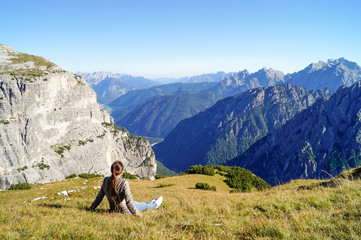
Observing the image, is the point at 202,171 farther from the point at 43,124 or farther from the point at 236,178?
the point at 43,124

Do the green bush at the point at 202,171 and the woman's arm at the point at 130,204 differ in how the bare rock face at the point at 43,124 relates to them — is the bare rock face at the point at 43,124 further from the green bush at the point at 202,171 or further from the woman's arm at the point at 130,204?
the woman's arm at the point at 130,204

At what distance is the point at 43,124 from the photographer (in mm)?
131125

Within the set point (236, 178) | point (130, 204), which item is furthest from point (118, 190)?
point (236, 178)

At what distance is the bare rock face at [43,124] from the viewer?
111 meters

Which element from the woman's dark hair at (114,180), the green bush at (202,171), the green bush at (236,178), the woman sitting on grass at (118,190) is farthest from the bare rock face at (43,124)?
the woman's dark hair at (114,180)

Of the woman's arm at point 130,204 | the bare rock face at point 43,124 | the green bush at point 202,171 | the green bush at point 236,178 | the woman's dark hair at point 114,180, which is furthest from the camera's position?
the bare rock face at point 43,124

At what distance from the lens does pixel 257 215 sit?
7.67 metres

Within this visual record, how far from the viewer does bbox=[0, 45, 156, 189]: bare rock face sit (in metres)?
111

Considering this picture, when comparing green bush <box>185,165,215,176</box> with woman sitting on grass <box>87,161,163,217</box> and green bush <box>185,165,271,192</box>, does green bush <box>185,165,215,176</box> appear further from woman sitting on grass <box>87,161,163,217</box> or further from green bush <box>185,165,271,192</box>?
woman sitting on grass <box>87,161,163,217</box>

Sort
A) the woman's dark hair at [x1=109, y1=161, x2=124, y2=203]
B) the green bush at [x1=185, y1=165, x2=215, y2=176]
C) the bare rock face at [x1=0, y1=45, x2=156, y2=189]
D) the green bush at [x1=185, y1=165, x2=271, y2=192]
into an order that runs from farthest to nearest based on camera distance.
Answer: the bare rock face at [x1=0, y1=45, x2=156, y2=189] → the green bush at [x1=185, y1=165, x2=215, y2=176] → the green bush at [x1=185, y1=165, x2=271, y2=192] → the woman's dark hair at [x1=109, y1=161, x2=124, y2=203]

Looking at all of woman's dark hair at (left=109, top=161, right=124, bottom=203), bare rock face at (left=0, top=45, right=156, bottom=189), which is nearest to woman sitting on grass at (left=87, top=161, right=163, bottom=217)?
woman's dark hair at (left=109, top=161, right=124, bottom=203)

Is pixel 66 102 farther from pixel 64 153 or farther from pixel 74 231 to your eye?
pixel 74 231

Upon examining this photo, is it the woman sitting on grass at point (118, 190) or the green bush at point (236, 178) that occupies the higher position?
the woman sitting on grass at point (118, 190)

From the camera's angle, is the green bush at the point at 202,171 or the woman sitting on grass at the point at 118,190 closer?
the woman sitting on grass at the point at 118,190
